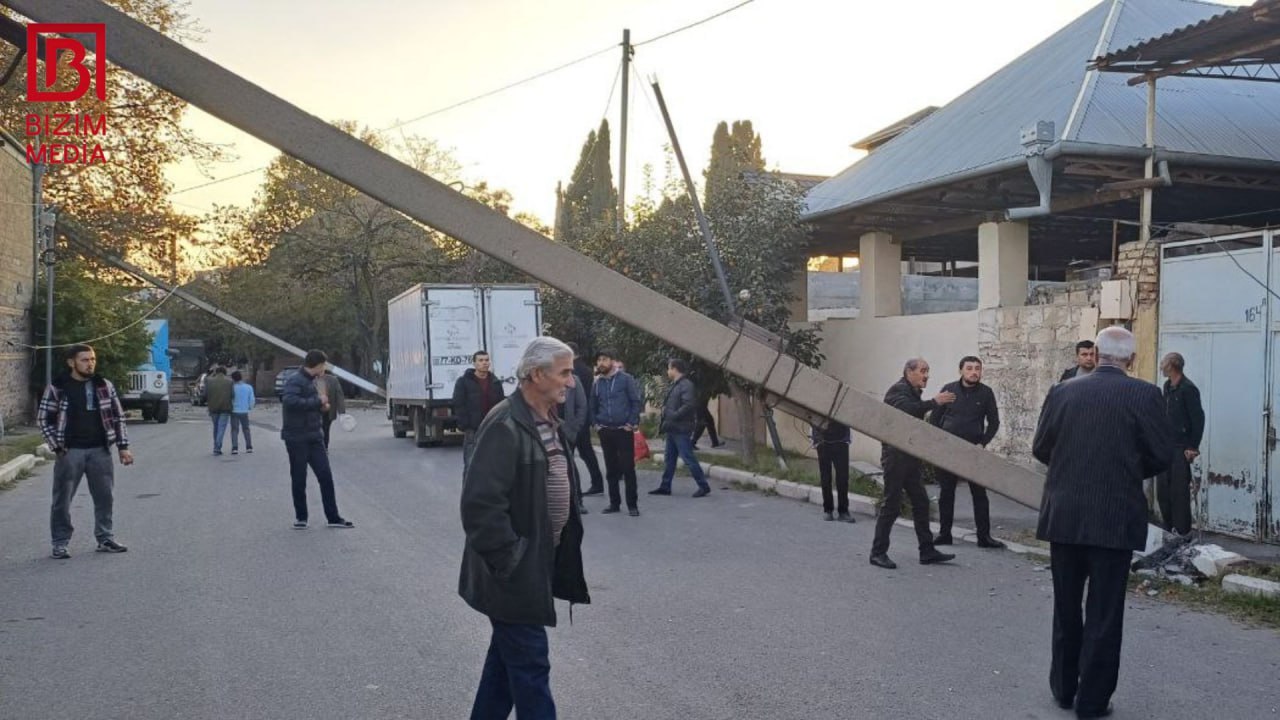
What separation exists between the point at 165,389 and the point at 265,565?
2552 centimetres

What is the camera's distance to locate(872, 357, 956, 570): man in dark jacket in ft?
28.0

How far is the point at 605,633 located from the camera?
257 inches

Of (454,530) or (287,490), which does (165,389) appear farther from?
(454,530)

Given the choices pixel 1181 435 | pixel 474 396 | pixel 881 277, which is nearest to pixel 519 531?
pixel 474 396

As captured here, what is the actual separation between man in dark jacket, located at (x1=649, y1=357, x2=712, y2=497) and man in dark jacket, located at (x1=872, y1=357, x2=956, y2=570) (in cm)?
465

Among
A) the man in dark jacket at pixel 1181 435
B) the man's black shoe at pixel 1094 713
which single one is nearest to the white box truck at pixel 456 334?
the man in dark jacket at pixel 1181 435

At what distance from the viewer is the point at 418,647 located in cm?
615

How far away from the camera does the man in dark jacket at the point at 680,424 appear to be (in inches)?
518

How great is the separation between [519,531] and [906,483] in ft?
17.9

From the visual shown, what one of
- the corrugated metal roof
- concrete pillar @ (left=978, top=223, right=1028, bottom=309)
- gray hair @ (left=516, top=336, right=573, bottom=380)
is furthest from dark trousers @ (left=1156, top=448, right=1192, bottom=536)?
gray hair @ (left=516, top=336, right=573, bottom=380)

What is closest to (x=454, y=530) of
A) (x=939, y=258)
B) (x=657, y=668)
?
(x=657, y=668)

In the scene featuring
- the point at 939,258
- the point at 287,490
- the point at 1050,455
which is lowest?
the point at 287,490

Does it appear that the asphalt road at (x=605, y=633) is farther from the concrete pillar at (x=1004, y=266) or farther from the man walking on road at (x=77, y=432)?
the concrete pillar at (x=1004, y=266)

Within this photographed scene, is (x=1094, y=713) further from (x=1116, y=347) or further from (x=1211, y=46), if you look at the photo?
(x=1211, y=46)
